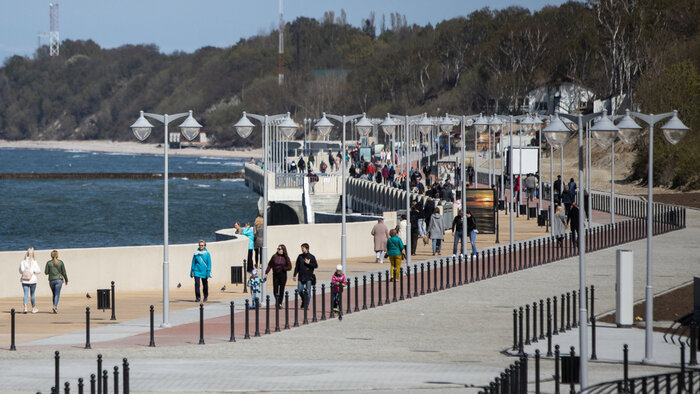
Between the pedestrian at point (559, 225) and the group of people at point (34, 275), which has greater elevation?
the pedestrian at point (559, 225)

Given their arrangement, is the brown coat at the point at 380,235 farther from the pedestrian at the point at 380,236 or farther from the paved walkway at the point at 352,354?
the paved walkway at the point at 352,354

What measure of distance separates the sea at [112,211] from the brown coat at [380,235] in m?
38.9

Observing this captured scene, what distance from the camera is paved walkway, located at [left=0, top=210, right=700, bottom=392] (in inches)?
627

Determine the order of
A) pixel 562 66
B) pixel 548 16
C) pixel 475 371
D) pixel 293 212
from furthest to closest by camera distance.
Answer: pixel 548 16 → pixel 562 66 → pixel 293 212 → pixel 475 371

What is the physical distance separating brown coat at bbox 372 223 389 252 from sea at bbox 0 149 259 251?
38.9 m

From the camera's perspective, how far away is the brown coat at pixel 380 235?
1280 inches

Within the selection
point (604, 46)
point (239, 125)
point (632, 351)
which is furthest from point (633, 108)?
point (632, 351)

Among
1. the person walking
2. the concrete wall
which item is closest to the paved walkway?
the person walking

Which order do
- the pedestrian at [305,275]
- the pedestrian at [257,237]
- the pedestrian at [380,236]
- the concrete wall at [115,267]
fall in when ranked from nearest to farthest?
the pedestrian at [305,275], the concrete wall at [115,267], the pedestrian at [257,237], the pedestrian at [380,236]

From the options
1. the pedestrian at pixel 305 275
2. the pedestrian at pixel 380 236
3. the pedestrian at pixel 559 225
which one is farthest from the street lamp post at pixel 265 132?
the pedestrian at pixel 559 225

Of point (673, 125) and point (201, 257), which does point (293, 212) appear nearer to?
point (201, 257)

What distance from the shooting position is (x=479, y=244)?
39.4 m

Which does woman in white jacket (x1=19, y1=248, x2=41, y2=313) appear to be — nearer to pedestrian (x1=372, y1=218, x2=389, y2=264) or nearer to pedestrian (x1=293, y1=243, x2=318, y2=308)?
pedestrian (x1=293, y1=243, x2=318, y2=308)

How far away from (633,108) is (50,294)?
70.1 metres
